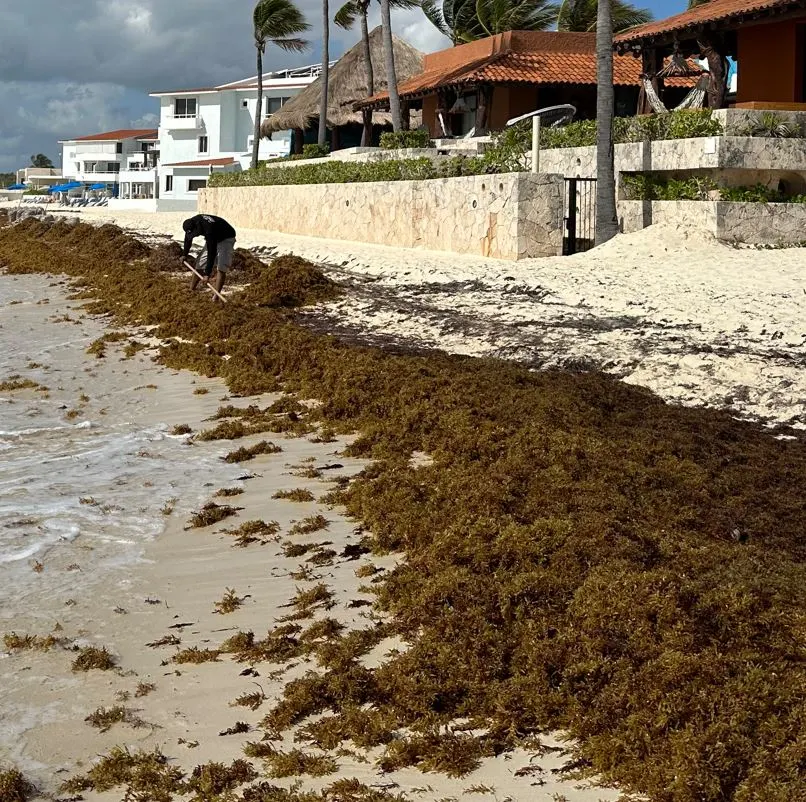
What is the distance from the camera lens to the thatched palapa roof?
137ft

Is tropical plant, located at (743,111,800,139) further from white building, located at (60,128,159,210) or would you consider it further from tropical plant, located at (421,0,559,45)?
white building, located at (60,128,159,210)

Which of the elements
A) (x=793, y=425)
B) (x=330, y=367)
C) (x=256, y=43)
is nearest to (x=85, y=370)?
(x=330, y=367)

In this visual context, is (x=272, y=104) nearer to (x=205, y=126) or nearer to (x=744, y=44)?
(x=205, y=126)

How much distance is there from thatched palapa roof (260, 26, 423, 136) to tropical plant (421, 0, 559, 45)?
6.46 ft

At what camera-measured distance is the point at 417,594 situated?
4996 millimetres

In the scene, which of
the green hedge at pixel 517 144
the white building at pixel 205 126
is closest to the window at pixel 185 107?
the white building at pixel 205 126

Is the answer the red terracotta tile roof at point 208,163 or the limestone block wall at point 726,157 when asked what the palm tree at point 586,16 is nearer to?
the limestone block wall at point 726,157

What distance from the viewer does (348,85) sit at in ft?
139

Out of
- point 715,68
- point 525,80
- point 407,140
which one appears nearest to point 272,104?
point 525,80

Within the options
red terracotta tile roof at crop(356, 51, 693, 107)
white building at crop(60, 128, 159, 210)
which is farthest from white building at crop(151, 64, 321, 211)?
red terracotta tile roof at crop(356, 51, 693, 107)

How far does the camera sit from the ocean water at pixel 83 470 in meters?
5.80

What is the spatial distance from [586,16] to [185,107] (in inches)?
1500

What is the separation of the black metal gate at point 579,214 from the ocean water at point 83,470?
7.56m

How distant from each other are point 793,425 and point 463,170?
12.3 m
